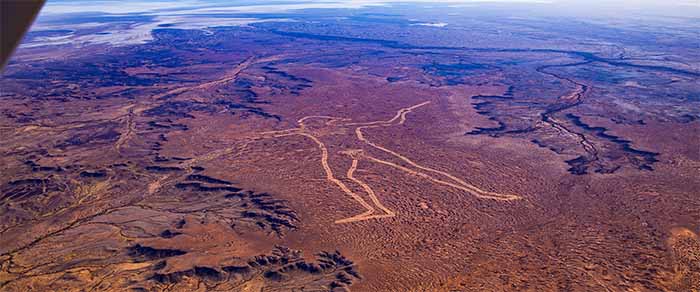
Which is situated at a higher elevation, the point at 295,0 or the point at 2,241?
the point at 295,0

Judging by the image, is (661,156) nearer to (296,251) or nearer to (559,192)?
(559,192)

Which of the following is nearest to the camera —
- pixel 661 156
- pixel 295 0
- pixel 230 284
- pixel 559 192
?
pixel 230 284

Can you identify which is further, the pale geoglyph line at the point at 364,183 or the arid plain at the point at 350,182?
the pale geoglyph line at the point at 364,183

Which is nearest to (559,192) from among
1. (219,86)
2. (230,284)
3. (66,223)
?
(230,284)

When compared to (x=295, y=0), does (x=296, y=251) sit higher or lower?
lower

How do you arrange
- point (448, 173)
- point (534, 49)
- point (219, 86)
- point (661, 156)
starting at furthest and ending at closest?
point (534, 49) < point (219, 86) < point (661, 156) < point (448, 173)

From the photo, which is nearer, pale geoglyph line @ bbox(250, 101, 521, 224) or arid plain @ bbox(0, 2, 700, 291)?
arid plain @ bbox(0, 2, 700, 291)

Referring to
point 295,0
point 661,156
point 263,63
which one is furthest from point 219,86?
point 295,0

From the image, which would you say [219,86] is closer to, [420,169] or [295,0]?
[420,169]

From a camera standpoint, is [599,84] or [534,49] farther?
[534,49]
